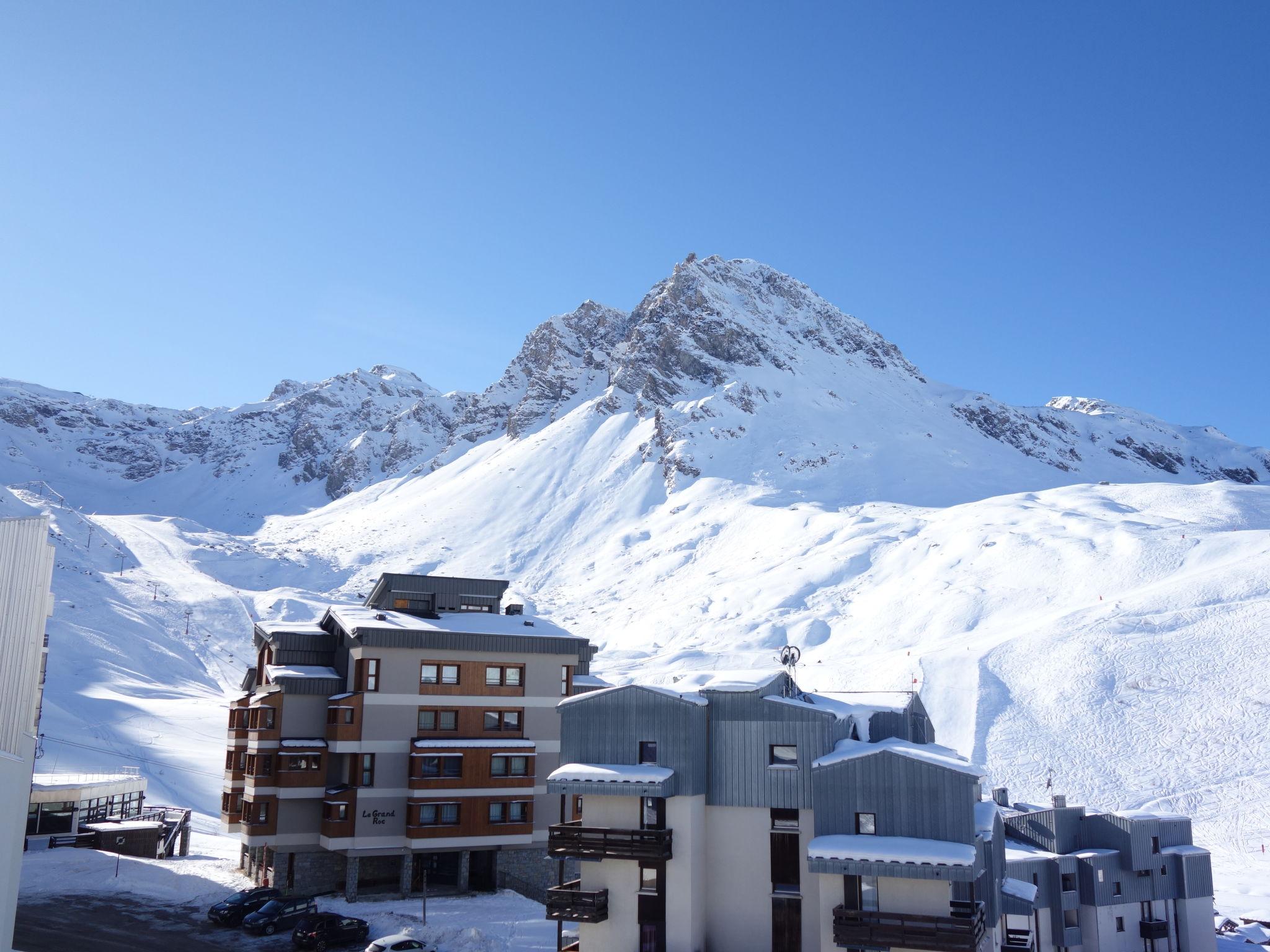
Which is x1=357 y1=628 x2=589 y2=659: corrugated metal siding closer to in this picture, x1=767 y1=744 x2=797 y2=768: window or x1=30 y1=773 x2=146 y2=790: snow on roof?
x1=767 y1=744 x2=797 y2=768: window

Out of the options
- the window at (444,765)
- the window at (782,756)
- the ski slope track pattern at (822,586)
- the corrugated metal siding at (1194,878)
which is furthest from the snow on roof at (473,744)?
the corrugated metal siding at (1194,878)

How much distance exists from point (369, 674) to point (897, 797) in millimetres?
24352

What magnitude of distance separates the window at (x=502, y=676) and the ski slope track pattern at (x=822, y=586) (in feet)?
96.4

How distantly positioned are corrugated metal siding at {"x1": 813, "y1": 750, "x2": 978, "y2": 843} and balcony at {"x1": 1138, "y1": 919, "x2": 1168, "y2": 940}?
24549mm

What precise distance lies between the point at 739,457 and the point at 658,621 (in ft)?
196

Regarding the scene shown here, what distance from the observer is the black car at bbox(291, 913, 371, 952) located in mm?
36625

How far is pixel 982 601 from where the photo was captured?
322ft

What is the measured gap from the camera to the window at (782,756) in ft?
110

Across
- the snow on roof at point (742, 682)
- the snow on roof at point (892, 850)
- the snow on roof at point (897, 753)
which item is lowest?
the snow on roof at point (892, 850)

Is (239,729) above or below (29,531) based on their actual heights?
below

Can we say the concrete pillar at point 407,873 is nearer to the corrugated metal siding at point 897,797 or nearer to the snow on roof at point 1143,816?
the corrugated metal siding at point 897,797

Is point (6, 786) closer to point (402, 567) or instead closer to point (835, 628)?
point (835, 628)

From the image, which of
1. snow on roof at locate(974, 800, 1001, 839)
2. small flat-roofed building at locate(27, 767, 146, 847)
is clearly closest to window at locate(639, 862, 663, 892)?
snow on roof at locate(974, 800, 1001, 839)

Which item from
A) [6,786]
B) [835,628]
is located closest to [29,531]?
[6,786]
